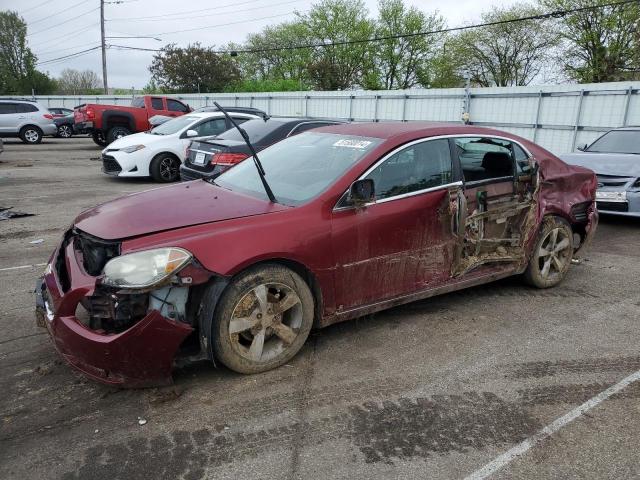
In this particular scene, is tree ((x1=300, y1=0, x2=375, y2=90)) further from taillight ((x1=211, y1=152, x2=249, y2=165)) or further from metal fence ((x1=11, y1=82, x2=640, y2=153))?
taillight ((x1=211, y1=152, x2=249, y2=165))

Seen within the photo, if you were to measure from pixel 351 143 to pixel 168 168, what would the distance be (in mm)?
8384

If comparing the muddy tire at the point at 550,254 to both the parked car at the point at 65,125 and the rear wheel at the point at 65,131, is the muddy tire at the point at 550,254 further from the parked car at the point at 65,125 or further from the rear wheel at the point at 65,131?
the rear wheel at the point at 65,131

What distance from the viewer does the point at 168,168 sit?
11680 millimetres

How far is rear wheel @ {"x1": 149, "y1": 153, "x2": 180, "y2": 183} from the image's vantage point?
11438 mm

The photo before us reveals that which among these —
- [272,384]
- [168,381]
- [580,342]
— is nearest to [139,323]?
[168,381]

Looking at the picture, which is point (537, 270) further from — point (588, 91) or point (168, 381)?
point (588, 91)

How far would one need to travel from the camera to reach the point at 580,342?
3.98 meters

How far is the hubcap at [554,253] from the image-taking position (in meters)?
5.03

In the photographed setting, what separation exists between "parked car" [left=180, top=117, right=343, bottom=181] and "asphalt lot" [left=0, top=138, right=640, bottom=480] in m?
4.15

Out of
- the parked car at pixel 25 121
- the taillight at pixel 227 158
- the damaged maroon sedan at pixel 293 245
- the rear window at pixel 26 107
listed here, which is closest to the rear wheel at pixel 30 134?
the parked car at pixel 25 121

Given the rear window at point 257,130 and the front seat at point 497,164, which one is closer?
the front seat at point 497,164

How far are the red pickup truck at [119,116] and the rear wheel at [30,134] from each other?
360 cm

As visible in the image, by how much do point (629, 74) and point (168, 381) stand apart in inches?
1444

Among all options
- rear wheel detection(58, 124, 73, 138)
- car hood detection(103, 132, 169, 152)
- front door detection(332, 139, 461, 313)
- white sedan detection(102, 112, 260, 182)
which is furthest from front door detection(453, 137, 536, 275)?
rear wheel detection(58, 124, 73, 138)
